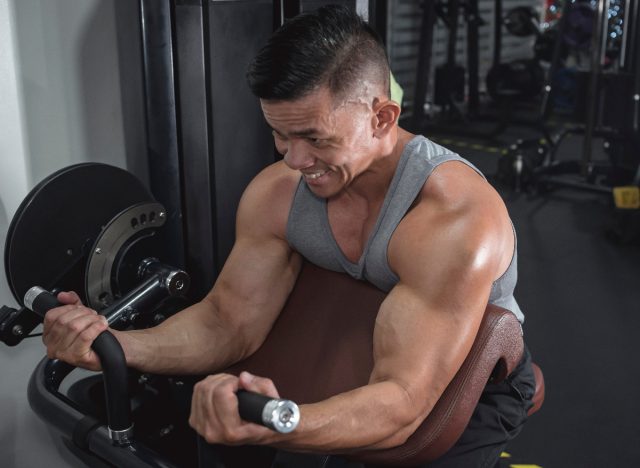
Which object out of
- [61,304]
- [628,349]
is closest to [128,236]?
[61,304]

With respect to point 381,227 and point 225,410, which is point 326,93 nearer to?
point 381,227

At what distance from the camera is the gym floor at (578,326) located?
7.61 ft

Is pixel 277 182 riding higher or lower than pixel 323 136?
lower

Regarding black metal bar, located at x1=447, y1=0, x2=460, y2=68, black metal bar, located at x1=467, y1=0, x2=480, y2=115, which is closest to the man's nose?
black metal bar, located at x1=447, y1=0, x2=460, y2=68

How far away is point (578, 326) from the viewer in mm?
3076

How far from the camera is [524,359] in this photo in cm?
157

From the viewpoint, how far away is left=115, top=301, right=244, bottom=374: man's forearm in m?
1.45

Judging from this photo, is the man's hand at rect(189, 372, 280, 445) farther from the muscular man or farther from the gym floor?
the gym floor

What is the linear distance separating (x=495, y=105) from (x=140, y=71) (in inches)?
216

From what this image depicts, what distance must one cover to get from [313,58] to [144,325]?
0.61m

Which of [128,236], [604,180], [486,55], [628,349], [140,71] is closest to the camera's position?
[128,236]

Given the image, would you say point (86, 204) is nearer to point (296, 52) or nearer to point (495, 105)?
point (296, 52)

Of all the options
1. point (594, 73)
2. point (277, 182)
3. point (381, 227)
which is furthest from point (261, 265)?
point (594, 73)

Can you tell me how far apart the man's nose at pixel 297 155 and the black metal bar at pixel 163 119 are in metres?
0.41
